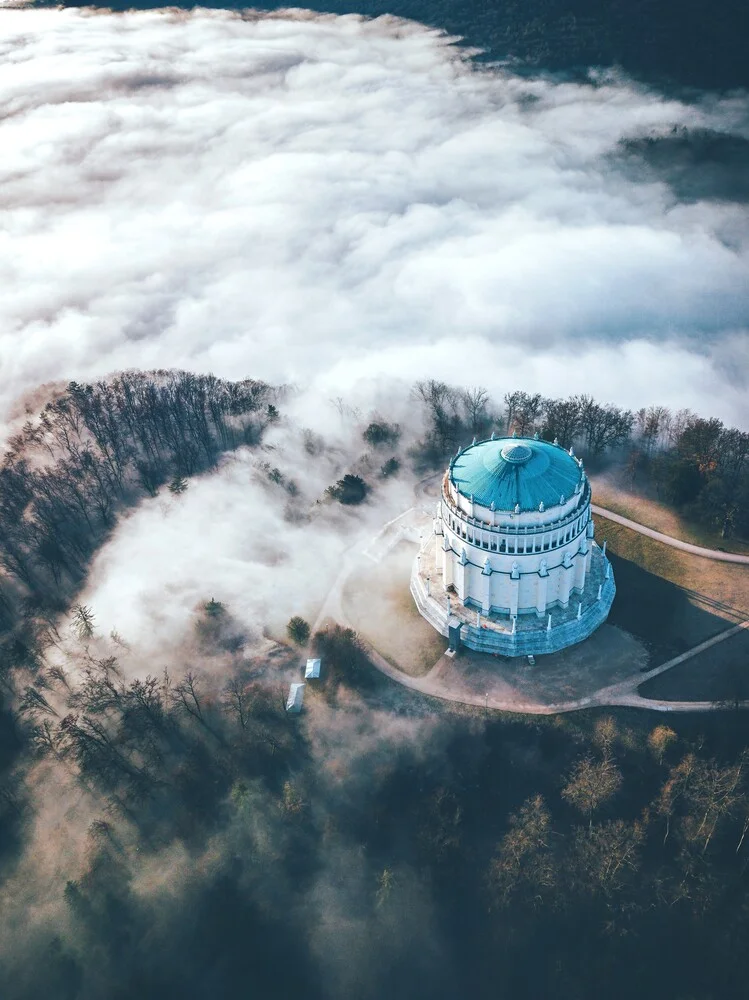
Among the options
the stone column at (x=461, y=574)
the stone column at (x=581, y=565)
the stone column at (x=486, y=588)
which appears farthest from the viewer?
the stone column at (x=581, y=565)

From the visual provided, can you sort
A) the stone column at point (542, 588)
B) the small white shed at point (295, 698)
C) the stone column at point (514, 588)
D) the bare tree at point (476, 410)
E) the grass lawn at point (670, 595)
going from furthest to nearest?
1. the bare tree at point (476, 410)
2. the grass lawn at point (670, 595)
3. the stone column at point (542, 588)
4. the stone column at point (514, 588)
5. the small white shed at point (295, 698)

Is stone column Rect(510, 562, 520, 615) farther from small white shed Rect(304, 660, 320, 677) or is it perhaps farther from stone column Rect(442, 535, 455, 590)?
small white shed Rect(304, 660, 320, 677)

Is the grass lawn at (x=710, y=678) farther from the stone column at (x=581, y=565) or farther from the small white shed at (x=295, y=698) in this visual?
the small white shed at (x=295, y=698)

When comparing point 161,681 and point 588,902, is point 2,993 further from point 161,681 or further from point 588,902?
point 588,902

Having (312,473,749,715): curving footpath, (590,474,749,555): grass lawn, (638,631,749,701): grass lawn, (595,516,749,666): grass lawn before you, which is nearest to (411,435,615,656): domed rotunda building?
(595,516,749,666): grass lawn

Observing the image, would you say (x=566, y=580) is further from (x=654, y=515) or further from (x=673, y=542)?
(x=654, y=515)

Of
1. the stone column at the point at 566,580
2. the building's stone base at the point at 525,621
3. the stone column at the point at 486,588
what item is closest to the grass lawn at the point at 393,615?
the building's stone base at the point at 525,621

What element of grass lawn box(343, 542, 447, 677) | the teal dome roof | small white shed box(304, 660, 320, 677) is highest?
the teal dome roof

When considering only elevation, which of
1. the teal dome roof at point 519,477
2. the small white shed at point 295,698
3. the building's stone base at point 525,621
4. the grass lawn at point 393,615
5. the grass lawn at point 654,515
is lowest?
the grass lawn at point 393,615
